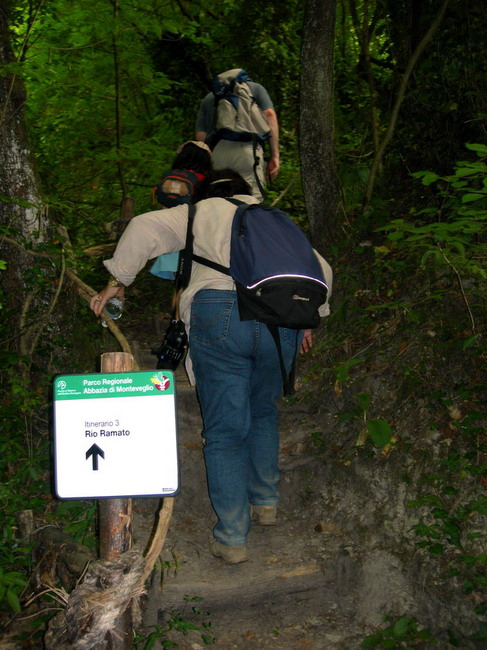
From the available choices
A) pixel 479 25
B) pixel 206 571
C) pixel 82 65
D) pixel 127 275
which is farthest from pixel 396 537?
pixel 82 65

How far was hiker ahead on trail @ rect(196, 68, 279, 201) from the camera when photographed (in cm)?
493

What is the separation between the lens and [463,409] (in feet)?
10.8

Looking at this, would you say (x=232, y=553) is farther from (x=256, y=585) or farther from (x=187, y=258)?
(x=187, y=258)

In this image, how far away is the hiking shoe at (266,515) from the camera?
3.53 meters

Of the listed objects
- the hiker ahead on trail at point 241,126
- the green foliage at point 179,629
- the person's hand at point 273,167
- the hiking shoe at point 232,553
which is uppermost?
the hiker ahead on trail at point 241,126

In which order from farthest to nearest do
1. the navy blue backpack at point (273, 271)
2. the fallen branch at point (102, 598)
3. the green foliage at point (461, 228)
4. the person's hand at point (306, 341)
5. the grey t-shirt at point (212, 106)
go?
1. the grey t-shirt at point (212, 106)
2. the person's hand at point (306, 341)
3. the green foliage at point (461, 228)
4. the navy blue backpack at point (273, 271)
5. the fallen branch at point (102, 598)

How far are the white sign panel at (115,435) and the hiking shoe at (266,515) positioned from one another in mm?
1758

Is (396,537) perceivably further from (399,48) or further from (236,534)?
(399,48)

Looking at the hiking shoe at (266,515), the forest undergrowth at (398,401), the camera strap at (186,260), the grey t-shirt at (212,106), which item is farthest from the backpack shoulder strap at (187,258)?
the grey t-shirt at (212,106)

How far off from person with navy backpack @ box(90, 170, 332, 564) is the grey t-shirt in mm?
2200

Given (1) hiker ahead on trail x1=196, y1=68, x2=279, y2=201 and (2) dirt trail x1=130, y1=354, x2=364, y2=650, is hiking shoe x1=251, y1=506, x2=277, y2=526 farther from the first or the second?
(1) hiker ahead on trail x1=196, y1=68, x2=279, y2=201

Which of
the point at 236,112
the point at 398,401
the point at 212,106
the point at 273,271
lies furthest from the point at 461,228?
the point at 212,106

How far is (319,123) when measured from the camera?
16.3ft

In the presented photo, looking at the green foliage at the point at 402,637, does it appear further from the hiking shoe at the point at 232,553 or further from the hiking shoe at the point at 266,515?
the hiking shoe at the point at 266,515
